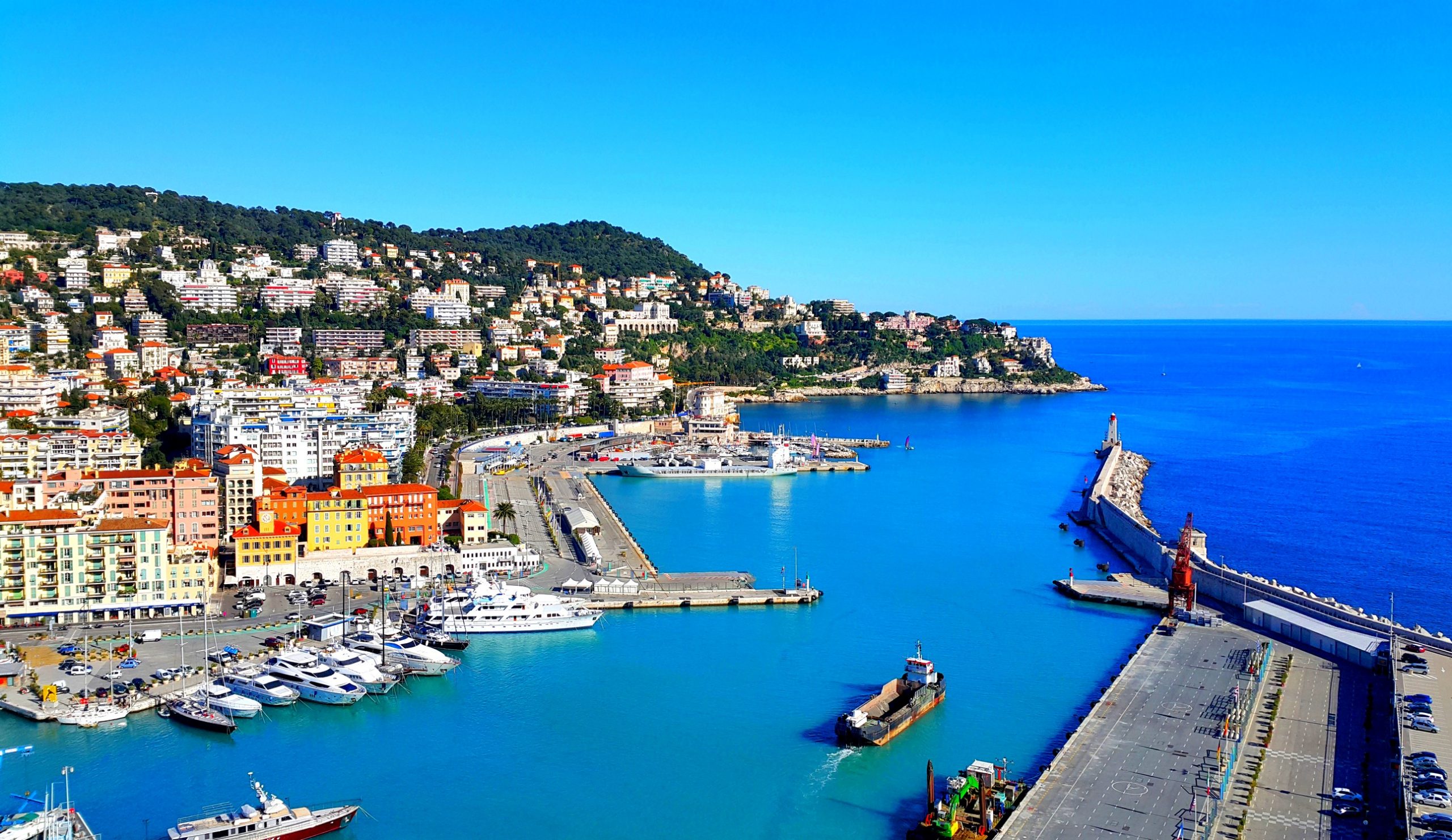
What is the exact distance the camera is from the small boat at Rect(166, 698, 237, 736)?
11.7 metres

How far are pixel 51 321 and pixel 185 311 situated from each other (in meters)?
5.79

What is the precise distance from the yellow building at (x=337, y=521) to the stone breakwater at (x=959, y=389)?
37.7 m

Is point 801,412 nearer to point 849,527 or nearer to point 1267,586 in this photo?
point 849,527

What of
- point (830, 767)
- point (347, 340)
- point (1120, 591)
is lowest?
point (830, 767)

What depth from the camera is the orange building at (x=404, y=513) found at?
1798 centimetres

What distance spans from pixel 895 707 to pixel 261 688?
6786 millimetres

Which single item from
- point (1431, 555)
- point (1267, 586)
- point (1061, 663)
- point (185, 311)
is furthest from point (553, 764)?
point (185, 311)

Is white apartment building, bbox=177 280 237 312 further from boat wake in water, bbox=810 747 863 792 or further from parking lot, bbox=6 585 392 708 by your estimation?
boat wake in water, bbox=810 747 863 792

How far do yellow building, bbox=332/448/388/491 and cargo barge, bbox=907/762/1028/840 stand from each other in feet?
42.2

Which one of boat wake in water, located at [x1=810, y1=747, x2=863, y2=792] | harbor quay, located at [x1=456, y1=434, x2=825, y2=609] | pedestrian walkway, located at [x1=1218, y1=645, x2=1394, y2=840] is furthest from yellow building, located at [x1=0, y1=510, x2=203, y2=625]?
pedestrian walkway, located at [x1=1218, y1=645, x2=1394, y2=840]

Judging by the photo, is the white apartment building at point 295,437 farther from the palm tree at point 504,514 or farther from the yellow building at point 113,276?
the yellow building at point 113,276

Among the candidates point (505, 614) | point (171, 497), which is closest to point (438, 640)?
point (505, 614)

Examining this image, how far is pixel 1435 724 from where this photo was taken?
1099 centimetres

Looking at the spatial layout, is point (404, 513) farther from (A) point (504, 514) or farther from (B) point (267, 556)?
(A) point (504, 514)
